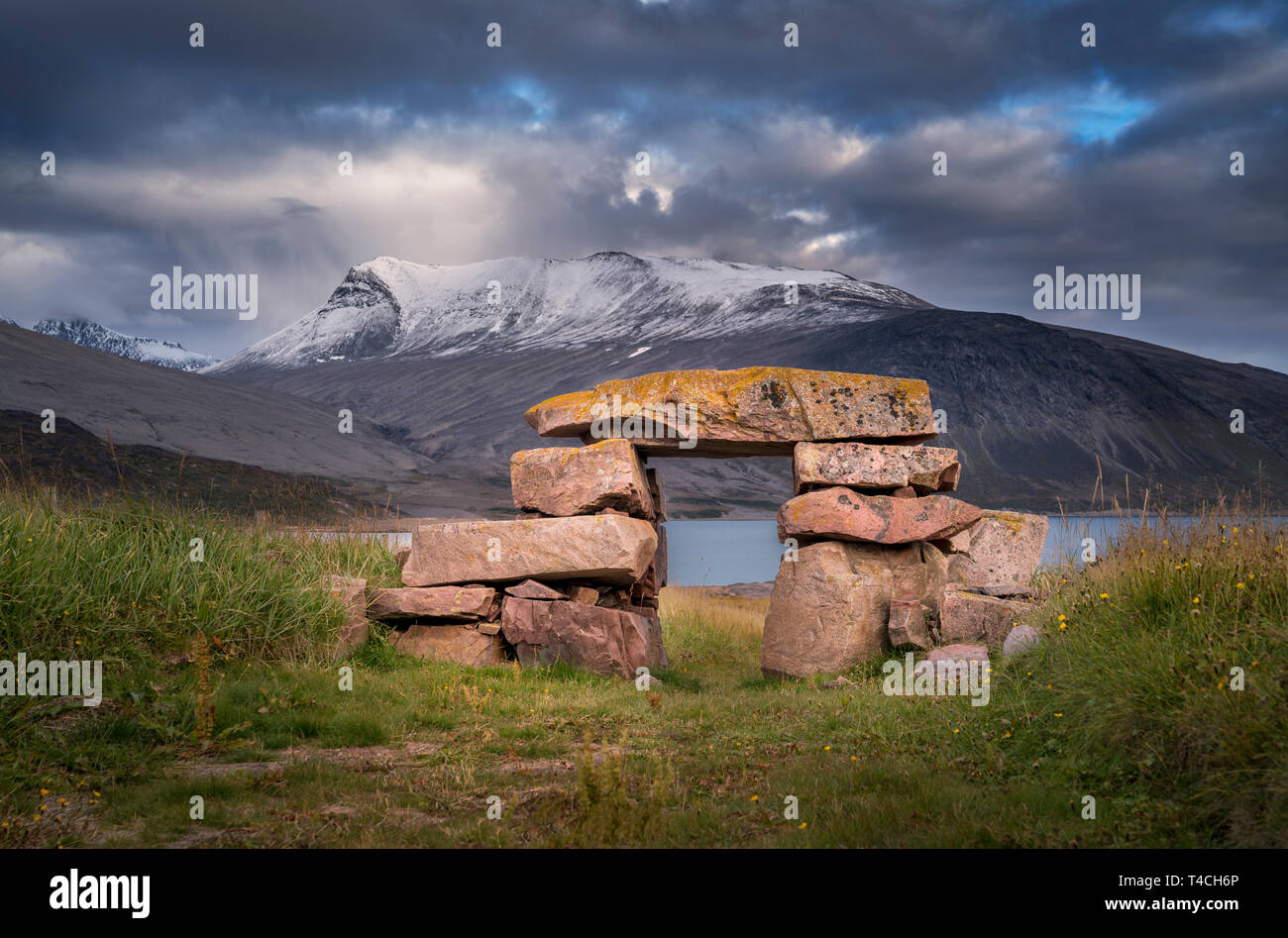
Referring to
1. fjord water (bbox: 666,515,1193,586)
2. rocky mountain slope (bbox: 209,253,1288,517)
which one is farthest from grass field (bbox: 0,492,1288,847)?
rocky mountain slope (bbox: 209,253,1288,517)

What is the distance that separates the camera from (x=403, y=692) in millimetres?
9164

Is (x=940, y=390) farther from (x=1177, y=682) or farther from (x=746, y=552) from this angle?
(x=1177, y=682)

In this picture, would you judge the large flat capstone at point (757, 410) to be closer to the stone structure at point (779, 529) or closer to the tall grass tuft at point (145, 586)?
the stone structure at point (779, 529)

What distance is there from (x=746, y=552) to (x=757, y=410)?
143 feet

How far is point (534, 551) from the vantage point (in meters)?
11.4

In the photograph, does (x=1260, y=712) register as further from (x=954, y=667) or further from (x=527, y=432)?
(x=527, y=432)

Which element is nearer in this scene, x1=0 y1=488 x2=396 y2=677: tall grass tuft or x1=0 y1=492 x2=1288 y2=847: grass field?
x1=0 y1=492 x2=1288 y2=847: grass field

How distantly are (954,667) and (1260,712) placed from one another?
3.89 m

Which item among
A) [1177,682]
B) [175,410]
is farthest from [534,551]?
[175,410]

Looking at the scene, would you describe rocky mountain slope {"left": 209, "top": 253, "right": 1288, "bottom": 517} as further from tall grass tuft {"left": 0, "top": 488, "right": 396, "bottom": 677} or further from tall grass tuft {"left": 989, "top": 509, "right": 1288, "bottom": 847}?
tall grass tuft {"left": 989, "top": 509, "right": 1288, "bottom": 847}

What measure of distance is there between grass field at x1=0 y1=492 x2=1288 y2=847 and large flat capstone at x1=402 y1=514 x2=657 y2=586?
1344mm

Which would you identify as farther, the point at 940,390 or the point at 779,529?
the point at 940,390

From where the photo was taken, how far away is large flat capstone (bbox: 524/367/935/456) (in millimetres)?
11781

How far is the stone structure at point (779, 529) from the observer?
11008 millimetres
